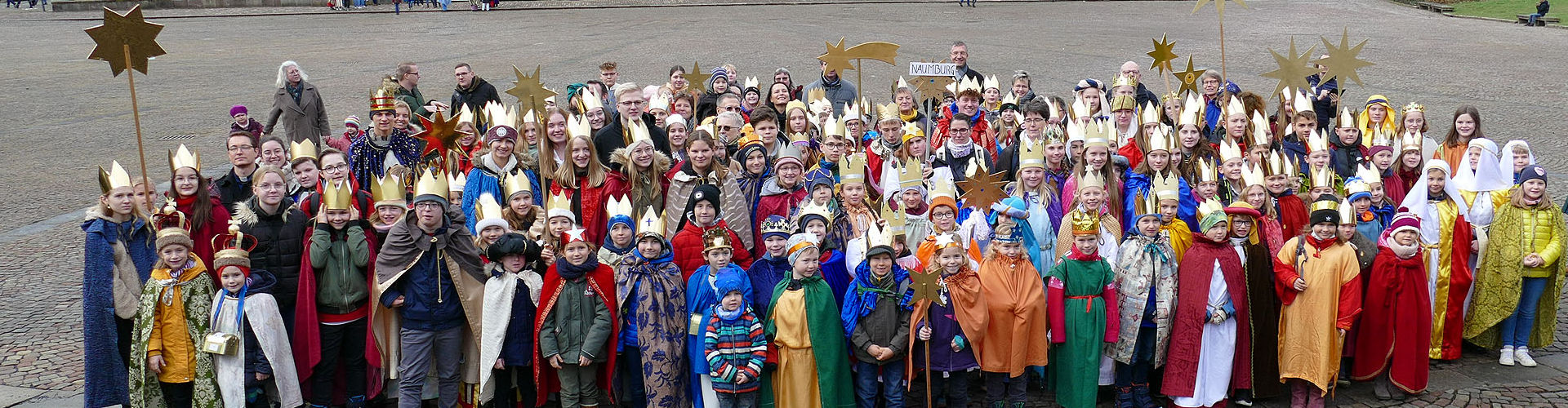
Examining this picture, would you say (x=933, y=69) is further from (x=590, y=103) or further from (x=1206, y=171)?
(x=590, y=103)

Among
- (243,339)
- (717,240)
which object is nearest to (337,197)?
(243,339)

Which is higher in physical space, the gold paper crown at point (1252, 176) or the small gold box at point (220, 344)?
the gold paper crown at point (1252, 176)

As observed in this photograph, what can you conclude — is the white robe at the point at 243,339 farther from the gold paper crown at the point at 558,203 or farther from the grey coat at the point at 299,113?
the grey coat at the point at 299,113

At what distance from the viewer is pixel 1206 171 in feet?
25.1

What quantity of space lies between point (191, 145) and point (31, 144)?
8.14ft

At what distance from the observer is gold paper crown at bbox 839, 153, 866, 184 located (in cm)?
738

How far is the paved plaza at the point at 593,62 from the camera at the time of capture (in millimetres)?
A: 8750

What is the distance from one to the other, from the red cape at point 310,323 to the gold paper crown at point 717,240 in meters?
1.84

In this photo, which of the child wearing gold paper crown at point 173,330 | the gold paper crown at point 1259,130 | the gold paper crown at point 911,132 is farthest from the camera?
the gold paper crown at point 1259,130

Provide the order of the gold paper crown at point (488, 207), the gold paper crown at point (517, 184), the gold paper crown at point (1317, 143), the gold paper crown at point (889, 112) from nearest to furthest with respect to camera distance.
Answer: the gold paper crown at point (488, 207)
the gold paper crown at point (517, 184)
the gold paper crown at point (1317, 143)
the gold paper crown at point (889, 112)

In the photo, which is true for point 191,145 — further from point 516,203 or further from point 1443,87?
point 1443,87

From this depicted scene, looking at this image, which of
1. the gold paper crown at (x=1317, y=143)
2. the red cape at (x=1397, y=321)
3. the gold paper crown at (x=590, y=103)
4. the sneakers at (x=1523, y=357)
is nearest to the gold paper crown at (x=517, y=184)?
the gold paper crown at (x=590, y=103)

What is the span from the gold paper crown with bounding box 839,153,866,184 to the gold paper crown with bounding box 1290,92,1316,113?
4.66 meters

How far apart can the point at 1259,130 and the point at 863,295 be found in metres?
4.80
